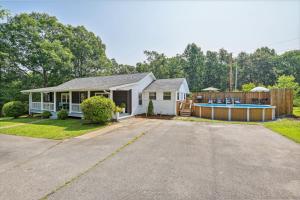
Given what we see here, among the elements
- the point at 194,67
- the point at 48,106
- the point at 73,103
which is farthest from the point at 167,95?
the point at 194,67

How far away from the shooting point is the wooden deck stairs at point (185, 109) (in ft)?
52.7

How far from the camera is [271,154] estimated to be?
579 cm

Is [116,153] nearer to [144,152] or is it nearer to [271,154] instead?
[144,152]

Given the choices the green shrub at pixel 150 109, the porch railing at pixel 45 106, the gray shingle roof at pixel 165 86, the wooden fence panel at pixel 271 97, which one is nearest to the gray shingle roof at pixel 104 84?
the gray shingle roof at pixel 165 86

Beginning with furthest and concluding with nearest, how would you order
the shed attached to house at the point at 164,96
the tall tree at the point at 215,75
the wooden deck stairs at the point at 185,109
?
the tall tree at the point at 215,75 < the shed attached to house at the point at 164,96 < the wooden deck stairs at the point at 185,109

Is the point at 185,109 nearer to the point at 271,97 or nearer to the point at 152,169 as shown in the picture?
the point at 271,97

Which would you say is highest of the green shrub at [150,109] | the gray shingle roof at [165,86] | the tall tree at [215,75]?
the tall tree at [215,75]

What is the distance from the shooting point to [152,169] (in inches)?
182

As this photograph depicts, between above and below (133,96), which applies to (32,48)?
above

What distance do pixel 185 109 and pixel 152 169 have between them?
1240 cm

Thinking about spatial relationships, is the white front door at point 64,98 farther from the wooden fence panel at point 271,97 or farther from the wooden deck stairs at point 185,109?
the wooden fence panel at point 271,97

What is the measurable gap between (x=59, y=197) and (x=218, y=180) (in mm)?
3446

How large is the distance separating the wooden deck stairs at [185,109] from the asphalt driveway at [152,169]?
845 centimetres

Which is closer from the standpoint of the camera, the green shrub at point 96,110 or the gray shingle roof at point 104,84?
the green shrub at point 96,110
